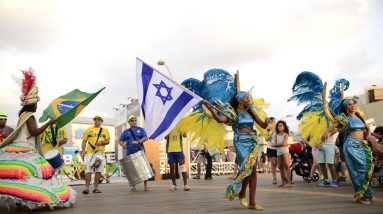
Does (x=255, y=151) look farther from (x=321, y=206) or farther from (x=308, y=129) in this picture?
(x=308, y=129)

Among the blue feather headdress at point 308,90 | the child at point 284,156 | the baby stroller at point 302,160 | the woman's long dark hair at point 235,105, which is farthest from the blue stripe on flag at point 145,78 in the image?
the baby stroller at point 302,160

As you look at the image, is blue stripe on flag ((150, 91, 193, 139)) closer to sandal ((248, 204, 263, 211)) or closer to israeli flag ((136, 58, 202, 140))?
israeli flag ((136, 58, 202, 140))

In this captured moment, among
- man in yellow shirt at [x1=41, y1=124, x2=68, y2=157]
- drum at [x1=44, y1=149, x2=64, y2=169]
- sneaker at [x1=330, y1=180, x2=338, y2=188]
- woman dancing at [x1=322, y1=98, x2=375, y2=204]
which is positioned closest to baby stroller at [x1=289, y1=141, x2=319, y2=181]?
sneaker at [x1=330, y1=180, x2=338, y2=188]

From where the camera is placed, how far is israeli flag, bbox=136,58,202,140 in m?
6.39

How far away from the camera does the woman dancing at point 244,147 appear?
18.6 feet

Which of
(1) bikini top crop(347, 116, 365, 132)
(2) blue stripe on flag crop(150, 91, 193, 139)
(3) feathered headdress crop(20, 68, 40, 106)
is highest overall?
(3) feathered headdress crop(20, 68, 40, 106)

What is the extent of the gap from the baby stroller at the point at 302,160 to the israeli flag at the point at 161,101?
6.44 metres

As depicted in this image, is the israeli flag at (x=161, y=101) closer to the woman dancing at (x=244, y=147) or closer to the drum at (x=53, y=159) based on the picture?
the woman dancing at (x=244, y=147)

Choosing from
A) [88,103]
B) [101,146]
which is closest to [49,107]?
[88,103]

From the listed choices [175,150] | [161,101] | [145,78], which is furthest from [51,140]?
[161,101]

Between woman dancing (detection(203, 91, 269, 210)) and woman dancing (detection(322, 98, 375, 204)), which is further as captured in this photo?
woman dancing (detection(322, 98, 375, 204))

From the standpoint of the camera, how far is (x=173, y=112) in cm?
645

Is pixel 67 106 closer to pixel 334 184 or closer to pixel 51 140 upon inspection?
pixel 51 140

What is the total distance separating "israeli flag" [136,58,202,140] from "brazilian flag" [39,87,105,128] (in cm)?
100
